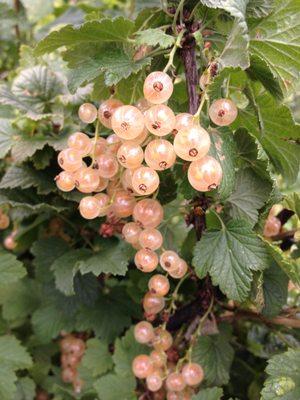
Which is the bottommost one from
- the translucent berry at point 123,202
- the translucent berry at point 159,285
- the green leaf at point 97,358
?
the green leaf at point 97,358

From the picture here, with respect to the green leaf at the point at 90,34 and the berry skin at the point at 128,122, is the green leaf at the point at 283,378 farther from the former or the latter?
the green leaf at the point at 90,34

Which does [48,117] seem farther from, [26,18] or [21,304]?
[26,18]

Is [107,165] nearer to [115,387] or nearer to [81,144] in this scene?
[81,144]

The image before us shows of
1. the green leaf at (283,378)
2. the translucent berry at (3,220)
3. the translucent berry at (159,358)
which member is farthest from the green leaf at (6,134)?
the green leaf at (283,378)

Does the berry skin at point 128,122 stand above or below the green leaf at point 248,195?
above

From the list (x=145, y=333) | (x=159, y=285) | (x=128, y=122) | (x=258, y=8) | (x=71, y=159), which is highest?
(x=258, y=8)

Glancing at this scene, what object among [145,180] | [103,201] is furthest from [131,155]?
[103,201]
